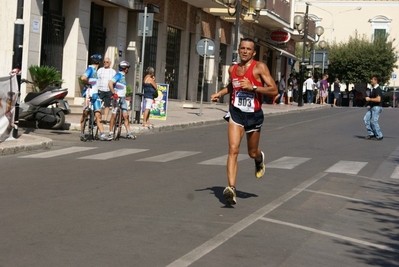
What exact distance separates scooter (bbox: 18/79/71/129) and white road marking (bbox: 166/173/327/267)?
32.9 feet

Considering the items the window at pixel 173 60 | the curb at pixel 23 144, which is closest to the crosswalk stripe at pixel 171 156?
the curb at pixel 23 144

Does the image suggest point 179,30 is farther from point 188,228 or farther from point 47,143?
point 188,228

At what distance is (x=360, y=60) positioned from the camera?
71.9m

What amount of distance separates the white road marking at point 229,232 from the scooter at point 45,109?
10.0 metres

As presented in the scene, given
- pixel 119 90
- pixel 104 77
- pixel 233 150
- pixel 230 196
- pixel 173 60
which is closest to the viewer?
pixel 230 196

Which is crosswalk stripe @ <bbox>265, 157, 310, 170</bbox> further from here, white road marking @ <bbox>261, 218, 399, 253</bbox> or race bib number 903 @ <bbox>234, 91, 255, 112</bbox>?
white road marking @ <bbox>261, 218, 399, 253</bbox>

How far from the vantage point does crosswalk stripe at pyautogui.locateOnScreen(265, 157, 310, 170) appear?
1407cm

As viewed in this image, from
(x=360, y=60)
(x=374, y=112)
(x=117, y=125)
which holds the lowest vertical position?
(x=117, y=125)

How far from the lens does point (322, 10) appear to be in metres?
80.4

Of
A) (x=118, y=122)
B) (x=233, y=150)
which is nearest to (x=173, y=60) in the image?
(x=118, y=122)

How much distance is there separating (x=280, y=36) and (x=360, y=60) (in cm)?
2185

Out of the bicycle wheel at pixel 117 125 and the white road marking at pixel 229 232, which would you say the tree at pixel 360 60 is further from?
the white road marking at pixel 229 232

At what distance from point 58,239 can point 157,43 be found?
26.4 metres

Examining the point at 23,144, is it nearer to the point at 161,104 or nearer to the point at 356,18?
the point at 161,104
